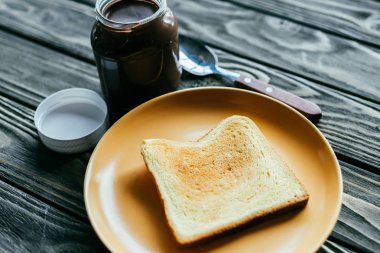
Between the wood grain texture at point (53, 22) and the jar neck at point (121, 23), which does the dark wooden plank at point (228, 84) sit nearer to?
the wood grain texture at point (53, 22)

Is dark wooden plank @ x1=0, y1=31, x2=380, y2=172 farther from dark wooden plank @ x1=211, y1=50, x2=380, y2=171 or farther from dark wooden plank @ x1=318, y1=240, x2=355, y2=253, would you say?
dark wooden plank @ x1=318, y1=240, x2=355, y2=253

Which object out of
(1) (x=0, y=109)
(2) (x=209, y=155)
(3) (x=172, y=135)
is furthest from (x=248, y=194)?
(1) (x=0, y=109)

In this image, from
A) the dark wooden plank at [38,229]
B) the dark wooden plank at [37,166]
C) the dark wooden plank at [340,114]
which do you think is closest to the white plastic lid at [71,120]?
the dark wooden plank at [37,166]

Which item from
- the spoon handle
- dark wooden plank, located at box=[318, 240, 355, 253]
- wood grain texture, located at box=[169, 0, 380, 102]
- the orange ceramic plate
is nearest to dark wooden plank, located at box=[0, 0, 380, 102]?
wood grain texture, located at box=[169, 0, 380, 102]

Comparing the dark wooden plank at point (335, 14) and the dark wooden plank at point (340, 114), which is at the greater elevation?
the dark wooden plank at point (335, 14)

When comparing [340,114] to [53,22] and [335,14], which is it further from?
[53,22]

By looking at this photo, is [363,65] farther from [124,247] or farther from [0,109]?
[0,109]

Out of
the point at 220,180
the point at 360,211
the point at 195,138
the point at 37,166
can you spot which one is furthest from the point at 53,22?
the point at 360,211
